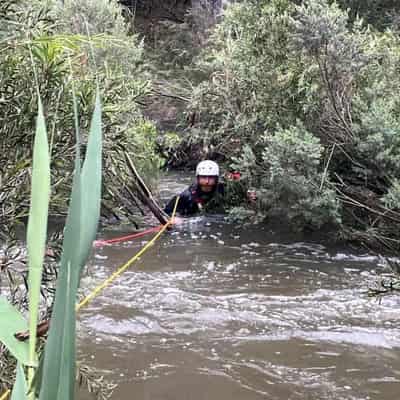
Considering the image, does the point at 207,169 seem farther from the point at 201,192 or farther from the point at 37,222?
the point at 37,222

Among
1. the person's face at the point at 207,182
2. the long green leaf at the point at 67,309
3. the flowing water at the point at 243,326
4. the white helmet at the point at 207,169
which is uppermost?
the long green leaf at the point at 67,309

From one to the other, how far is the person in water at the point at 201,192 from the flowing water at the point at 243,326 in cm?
105

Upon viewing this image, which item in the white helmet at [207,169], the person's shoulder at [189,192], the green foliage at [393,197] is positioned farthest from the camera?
the person's shoulder at [189,192]

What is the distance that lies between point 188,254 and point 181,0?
16.5 m

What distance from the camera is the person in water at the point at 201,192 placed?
8438 millimetres

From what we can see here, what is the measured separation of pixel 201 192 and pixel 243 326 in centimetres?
391

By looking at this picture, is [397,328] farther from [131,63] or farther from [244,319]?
[131,63]

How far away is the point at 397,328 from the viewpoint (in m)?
5.23

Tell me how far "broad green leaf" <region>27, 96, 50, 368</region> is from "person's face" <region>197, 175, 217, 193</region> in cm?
786

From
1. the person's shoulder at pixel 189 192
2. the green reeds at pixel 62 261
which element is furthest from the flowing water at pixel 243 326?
the green reeds at pixel 62 261

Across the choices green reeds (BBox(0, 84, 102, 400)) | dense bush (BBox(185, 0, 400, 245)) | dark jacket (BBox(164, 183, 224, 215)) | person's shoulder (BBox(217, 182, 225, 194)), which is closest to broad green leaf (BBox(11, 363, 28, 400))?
green reeds (BBox(0, 84, 102, 400))

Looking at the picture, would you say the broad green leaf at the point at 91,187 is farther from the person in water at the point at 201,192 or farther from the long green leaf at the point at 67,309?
the person in water at the point at 201,192

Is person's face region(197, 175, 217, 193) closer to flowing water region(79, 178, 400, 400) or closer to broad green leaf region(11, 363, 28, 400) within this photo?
flowing water region(79, 178, 400, 400)

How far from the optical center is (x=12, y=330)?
0.67m
